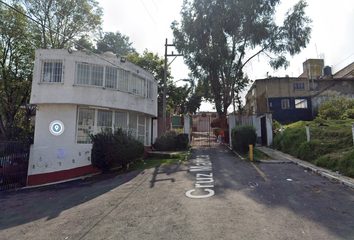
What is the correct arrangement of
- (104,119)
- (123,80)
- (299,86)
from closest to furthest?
1. (104,119)
2. (123,80)
3. (299,86)

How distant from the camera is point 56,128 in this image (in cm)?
1141

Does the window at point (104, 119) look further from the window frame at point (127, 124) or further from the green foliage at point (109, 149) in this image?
the green foliage at point (109, 149)

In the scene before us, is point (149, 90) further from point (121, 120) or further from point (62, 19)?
point (62, 19)

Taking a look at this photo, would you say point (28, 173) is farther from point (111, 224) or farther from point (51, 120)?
point (111, 224)

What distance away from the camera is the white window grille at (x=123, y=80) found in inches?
519

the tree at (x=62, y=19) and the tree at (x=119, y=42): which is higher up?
the tree at (x=119, y=42)

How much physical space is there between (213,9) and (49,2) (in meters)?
14.2

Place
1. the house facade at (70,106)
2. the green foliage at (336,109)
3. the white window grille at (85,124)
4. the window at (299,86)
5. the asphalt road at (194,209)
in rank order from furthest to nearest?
the window at (299,86) → the green foliage at (336,109) → the white window grille at (85,124) → the house facade at (70,106) → the asphalt road at (194,209)

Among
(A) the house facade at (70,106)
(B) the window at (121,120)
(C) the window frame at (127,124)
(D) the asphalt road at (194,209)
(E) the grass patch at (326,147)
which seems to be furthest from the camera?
(B) the window at (121,120)

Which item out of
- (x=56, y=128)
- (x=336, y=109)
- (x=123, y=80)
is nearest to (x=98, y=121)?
(x=56, y=128)

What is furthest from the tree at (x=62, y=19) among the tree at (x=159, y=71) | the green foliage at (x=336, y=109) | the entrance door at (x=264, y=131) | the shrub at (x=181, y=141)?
the green foliage at (x=336, y=109)

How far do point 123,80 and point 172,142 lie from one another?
17.8 feet

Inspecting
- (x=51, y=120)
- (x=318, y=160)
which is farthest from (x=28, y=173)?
(x=318, y=160)

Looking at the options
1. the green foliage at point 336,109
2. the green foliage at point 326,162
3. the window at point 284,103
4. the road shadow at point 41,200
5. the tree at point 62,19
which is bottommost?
the road shadow at point 41,200
